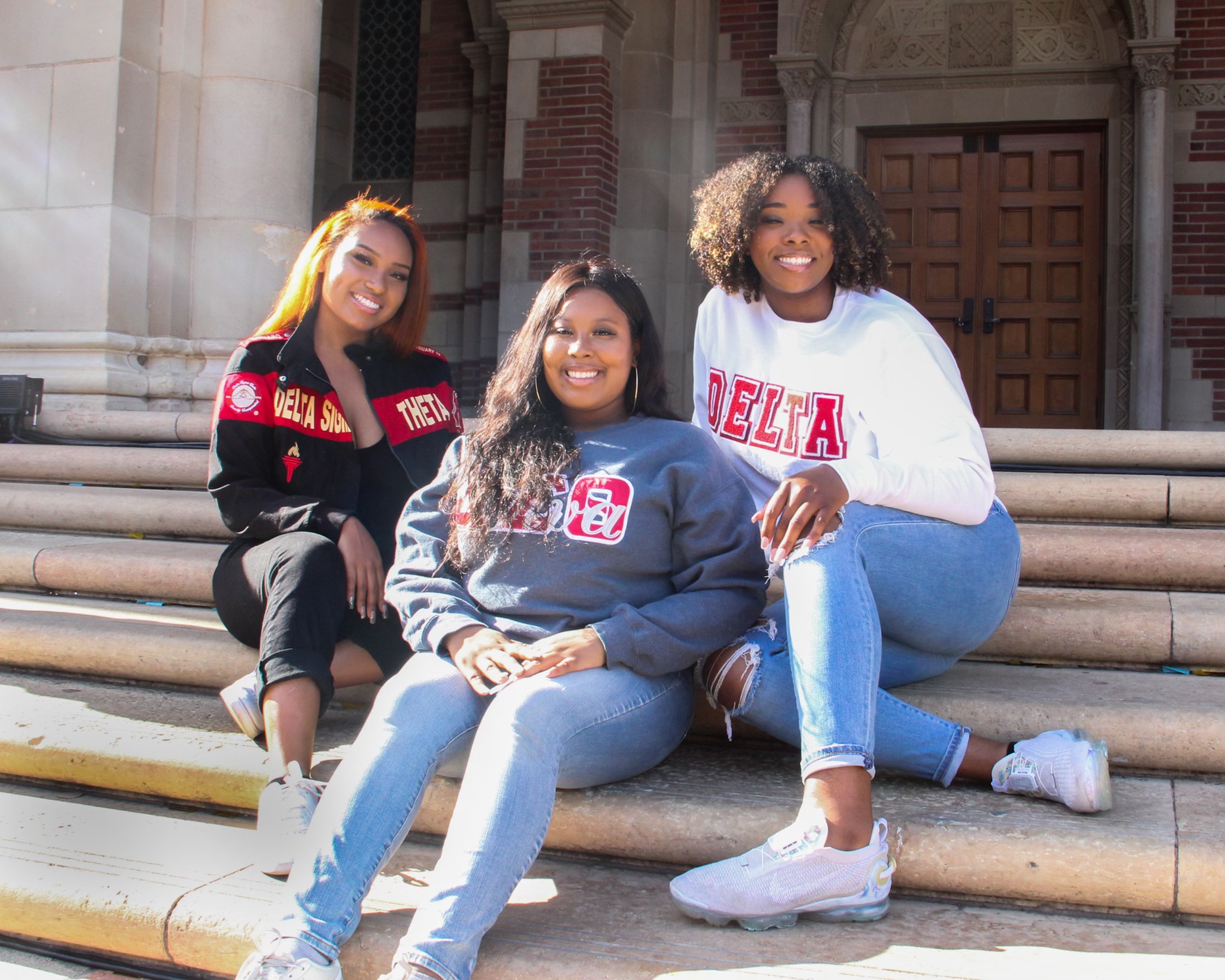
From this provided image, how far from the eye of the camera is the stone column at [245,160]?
5680 mm

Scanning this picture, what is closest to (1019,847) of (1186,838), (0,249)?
(1186,838)

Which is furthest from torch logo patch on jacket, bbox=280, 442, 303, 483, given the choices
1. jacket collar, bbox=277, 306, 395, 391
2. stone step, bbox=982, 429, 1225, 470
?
stone step, bbox=982, 429, 1225, 470

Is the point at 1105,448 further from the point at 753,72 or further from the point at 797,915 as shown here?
the point at 753,72

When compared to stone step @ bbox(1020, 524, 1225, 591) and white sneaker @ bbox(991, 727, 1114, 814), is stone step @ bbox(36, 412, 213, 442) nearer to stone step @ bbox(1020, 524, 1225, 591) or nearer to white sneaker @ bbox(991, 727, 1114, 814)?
stone step @ bbox(1020, 524, 1225, 591)

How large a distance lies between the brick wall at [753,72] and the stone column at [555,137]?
0.86 m

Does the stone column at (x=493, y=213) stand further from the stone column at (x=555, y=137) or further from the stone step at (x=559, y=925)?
the stone step at (x=559, y=925)

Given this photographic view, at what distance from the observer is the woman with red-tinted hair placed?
2426 mm

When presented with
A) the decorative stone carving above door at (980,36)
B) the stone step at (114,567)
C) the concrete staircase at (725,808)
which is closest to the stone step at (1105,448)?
the concrete staircase at (725,808)

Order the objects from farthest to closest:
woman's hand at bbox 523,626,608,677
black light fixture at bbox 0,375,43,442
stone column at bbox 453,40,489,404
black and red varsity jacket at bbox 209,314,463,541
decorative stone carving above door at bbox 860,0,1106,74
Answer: stone column at bbox 453,40,489,404, decorative stone carving above door at bbox 860,0,1106,74, black light fixture at bbox 0,375,43,442, black and red varsity jacket at bbox 209,314,463,541, woman's hand at bbox 523,626,608,677

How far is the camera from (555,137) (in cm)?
827

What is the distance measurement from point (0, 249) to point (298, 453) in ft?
12.6

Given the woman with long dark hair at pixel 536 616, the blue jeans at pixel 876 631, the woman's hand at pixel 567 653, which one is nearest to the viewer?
the woman with long dark hair at pixel 536 616

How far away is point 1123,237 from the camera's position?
8234 millimetres

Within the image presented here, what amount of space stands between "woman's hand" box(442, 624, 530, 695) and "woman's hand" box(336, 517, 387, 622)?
441mm
